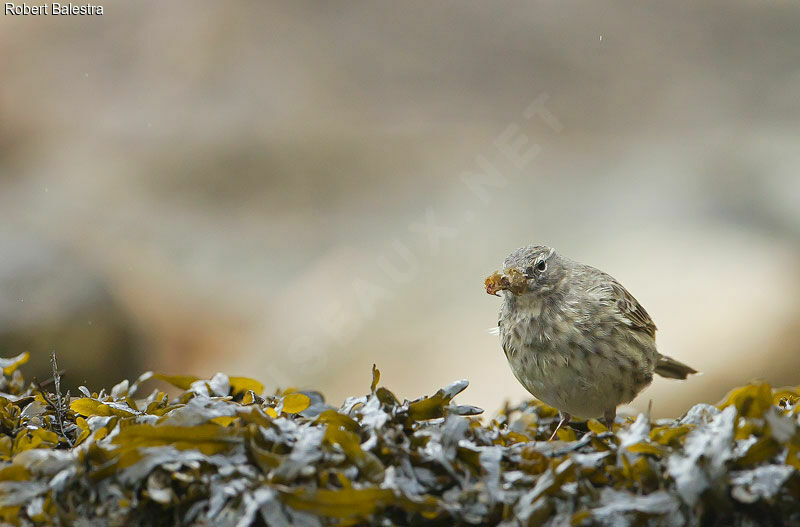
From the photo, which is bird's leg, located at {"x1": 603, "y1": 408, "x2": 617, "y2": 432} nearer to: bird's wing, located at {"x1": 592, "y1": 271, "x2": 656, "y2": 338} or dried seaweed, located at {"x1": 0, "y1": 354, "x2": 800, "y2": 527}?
bird's wing, located at {"x1": 592, "y1": 271, "x2": 656, "y2": 338}

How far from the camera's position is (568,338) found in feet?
7.95

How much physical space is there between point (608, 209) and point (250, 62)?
236 cm

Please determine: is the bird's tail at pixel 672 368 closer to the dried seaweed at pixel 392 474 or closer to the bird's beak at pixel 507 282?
the bird's beak at pixel 507 282

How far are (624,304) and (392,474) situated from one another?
1.48 metres

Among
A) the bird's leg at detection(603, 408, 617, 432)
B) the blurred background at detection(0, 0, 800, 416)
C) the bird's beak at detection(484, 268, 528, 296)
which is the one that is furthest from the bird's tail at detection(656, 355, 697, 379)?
the blurred background at detection(0, 0, 800, 416)

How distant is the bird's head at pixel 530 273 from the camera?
2.41 meters

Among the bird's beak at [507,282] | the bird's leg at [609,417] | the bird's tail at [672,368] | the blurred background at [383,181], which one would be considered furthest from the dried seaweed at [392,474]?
the blurred background at [383,181]

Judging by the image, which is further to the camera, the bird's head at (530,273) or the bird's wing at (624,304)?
the bird's wing at (624,304)

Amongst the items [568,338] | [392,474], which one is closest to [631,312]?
[568,338]

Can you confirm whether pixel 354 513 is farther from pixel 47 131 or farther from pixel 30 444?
pixel 47 131

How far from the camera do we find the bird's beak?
2324 mm

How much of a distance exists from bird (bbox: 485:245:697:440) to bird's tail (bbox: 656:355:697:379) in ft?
0.62

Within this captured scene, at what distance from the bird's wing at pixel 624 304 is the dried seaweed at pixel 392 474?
101cm

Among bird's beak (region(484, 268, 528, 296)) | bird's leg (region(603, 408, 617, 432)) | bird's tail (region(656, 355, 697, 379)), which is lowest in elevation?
bird's leg (region(603, 408, 617, 432))
